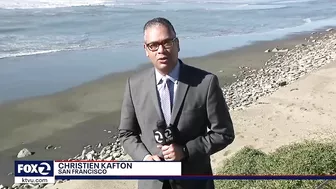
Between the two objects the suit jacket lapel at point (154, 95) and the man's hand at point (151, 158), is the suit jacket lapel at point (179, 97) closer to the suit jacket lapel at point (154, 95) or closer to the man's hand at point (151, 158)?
the suit jacket lapel at point (154, 95)

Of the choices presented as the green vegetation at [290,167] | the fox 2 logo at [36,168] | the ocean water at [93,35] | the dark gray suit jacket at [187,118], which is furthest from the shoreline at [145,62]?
the dark gray suit jacket at [187,118]

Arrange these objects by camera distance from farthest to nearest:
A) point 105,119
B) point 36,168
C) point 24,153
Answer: point 105,119 → point 24,153 → point 36,168

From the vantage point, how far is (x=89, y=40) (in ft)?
78.7

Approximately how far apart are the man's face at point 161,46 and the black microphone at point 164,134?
1.20 ft

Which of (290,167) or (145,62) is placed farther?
(145,62)

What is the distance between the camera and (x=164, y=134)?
9.48ft

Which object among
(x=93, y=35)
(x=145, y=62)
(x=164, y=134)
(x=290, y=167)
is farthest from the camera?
(x=93, y=35)

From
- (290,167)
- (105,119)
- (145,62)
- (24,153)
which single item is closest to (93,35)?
(145,62)

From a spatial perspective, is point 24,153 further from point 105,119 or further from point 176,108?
point 176,108

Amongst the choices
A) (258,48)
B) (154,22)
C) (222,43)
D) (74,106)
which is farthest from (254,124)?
(222,43)

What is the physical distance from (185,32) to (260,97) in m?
14.5

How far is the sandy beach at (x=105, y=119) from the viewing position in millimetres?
9578

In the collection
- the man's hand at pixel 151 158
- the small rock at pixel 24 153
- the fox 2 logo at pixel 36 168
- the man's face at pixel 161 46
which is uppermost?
the man's face at pixel 161 46

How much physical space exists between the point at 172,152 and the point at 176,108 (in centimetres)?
28
